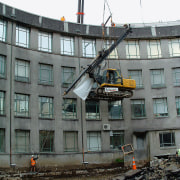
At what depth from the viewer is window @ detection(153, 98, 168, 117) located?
38406mm

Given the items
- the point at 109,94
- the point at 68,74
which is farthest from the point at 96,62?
the point at 68,74

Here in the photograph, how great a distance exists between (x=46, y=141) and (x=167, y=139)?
12735 mm

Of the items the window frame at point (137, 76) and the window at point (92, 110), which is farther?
the window frame at point (137, 76)

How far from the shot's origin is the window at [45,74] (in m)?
36.0

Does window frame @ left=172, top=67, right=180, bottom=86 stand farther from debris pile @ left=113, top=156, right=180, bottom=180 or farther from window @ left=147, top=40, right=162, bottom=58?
debris pile @ left=113, top=156, right=180, bottom=180

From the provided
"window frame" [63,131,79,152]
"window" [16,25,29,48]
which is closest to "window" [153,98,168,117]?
"window frame" [63,131,79,152]

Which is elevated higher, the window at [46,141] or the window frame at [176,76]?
the window frame at [176,76]

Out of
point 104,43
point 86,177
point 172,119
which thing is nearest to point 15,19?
point 104,43

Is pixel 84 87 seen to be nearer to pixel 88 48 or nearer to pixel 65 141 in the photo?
pixel 65 141

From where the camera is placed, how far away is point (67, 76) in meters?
37.4

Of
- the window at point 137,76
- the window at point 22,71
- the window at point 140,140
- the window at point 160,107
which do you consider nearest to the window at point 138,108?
the window at point 160,107

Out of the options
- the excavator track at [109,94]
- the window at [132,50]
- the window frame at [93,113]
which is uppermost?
the window at [132,50]

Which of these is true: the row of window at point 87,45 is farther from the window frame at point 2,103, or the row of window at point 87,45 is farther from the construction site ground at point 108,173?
the construction site ground at point 108,173

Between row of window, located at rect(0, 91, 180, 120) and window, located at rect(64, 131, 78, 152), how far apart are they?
70.3 inches
